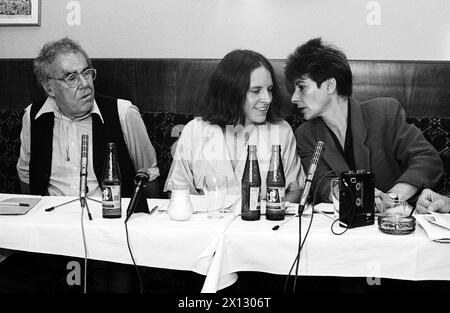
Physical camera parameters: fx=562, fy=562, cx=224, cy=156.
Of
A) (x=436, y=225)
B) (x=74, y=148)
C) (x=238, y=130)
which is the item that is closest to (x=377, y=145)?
(x=238, y=130)

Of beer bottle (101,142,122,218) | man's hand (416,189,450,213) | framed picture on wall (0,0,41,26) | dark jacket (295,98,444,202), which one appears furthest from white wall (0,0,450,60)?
beer bottle (101,142,122,218)

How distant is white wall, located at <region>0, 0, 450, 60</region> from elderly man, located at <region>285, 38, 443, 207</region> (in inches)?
22.4

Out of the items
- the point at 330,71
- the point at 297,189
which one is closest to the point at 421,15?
the point at 330,71

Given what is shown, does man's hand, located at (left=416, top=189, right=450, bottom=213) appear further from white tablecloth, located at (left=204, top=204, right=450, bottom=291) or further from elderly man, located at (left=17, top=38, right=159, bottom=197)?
elderly man, located at (left=17, top=38, right=159, bottom=197)

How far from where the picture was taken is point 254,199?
183cm

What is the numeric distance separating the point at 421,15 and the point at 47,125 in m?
2.17

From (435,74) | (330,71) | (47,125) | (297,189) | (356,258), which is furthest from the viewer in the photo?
(435,74)

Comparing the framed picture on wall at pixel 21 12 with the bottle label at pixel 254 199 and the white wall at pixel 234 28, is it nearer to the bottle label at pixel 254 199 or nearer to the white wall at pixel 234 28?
the white wall at pixel 234 28

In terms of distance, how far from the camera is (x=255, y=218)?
1.83m

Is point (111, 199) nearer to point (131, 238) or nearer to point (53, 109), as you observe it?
point (131, 238)

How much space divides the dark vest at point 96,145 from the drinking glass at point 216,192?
3.51ft

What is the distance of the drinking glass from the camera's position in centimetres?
191

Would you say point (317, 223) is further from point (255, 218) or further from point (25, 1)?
point (25, 1)

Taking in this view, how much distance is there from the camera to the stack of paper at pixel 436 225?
159cm
